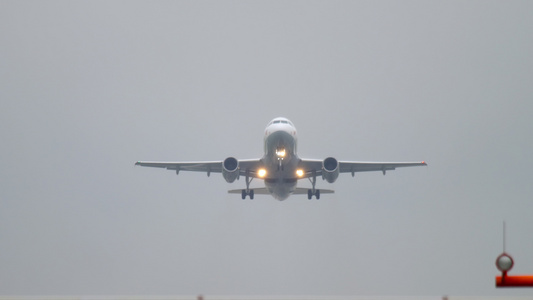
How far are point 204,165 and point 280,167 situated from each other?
6.58 m

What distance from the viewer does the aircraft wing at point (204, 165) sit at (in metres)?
46.2

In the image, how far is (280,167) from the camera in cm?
4378

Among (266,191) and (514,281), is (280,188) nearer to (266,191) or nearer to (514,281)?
(266,191)

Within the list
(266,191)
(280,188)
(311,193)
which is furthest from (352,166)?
(266,191)

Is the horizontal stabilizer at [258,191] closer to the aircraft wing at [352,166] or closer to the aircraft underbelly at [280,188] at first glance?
the aircraft underbelly at [280,188]

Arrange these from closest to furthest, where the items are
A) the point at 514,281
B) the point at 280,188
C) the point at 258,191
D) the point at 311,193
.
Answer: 1. the point at 514,281
2. the point at 280,188
3. the point at 258,191
4. the point at 311,193

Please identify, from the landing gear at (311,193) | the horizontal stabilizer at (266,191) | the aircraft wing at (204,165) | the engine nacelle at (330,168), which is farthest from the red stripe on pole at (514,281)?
the landing gear at (311,193)

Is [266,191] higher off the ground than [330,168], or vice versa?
[330,168]

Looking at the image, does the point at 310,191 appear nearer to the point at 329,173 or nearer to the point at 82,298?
the point at 329,173

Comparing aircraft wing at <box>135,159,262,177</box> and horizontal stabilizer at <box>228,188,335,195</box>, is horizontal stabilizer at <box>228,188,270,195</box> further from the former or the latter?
aircraft wing at <box>135,159,262,177</box>

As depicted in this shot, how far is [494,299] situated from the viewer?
45.5ft

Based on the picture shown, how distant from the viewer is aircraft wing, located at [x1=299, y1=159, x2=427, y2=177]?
4601 cm

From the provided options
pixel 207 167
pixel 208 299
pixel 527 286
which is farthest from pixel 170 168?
pixel 527 286

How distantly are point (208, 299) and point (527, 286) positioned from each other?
22.2ft
